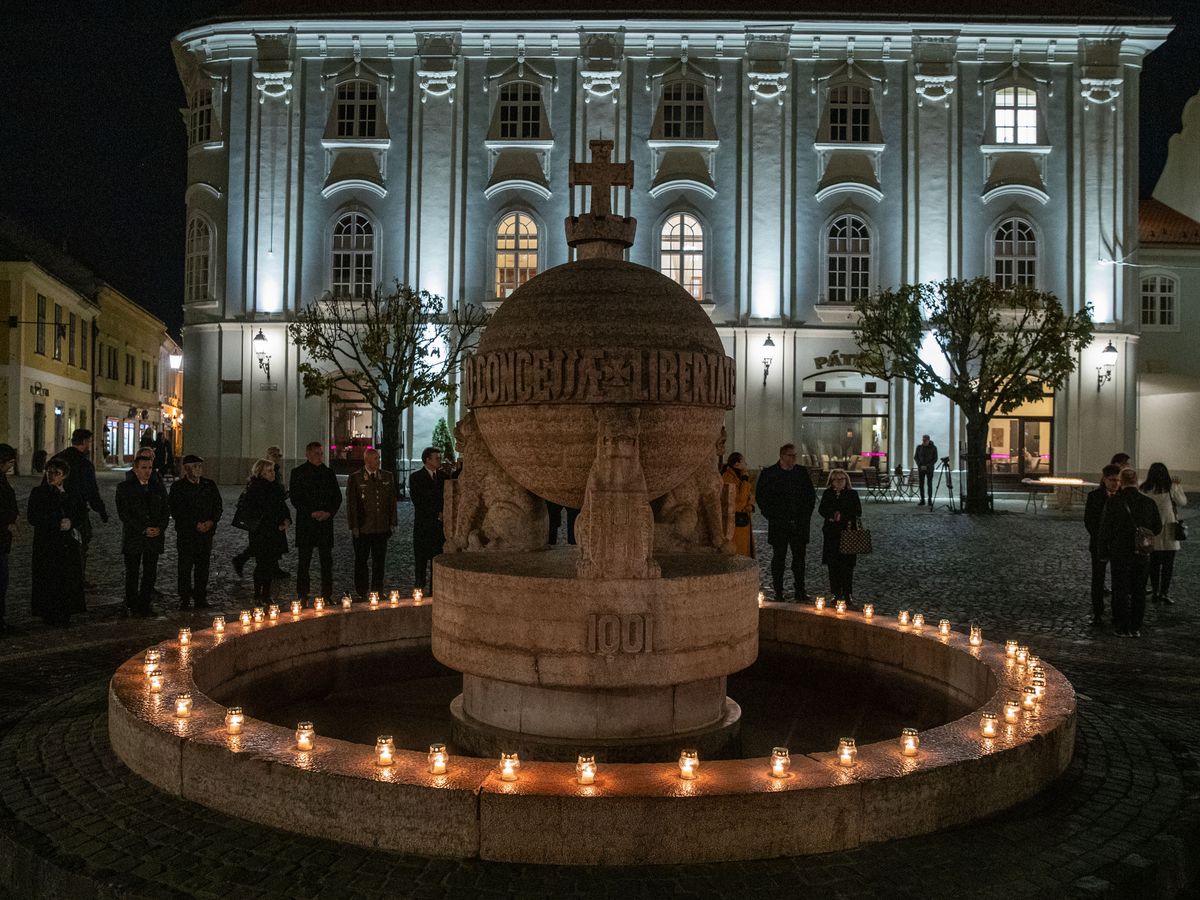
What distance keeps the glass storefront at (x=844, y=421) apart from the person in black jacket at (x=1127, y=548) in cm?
2412

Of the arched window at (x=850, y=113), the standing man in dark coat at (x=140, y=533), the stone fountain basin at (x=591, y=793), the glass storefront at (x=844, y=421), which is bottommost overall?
the stone fountain basin at (x=591, y=793)

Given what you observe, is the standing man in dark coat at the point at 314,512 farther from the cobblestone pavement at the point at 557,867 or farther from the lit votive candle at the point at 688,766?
the lit votive candle at the point at 688,766

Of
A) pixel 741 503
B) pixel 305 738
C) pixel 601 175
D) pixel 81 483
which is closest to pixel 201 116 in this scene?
pixel 81 483

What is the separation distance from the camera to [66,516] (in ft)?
33.5

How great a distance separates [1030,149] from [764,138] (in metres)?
8.69

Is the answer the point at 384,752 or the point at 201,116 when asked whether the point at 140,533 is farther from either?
the point at 201,116

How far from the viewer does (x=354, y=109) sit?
3462cm

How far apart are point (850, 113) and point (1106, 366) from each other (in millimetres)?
11710

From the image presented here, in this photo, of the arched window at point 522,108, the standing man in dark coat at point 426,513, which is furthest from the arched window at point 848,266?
the standing man in dark coat at point 426,513

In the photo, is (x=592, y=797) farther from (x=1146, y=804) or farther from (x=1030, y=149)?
(x=1030, y=149)

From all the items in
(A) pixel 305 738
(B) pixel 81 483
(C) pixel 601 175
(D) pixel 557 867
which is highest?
(C) pixel 601 175

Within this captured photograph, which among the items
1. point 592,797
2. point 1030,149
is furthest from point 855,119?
point 592,797

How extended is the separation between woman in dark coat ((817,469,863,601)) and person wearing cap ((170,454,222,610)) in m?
6.45

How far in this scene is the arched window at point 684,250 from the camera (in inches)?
1357
